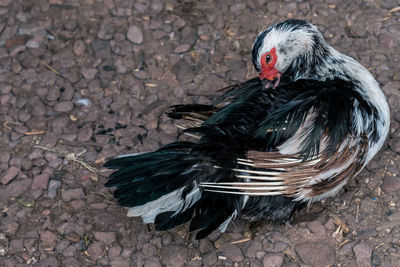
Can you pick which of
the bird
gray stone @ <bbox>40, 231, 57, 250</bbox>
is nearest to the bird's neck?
the bird

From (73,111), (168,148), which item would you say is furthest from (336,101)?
(73,111)

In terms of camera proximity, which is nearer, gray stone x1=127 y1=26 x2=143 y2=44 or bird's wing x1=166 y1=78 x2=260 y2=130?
bird's wing x1=166 y1=78 x2=260 y2=130

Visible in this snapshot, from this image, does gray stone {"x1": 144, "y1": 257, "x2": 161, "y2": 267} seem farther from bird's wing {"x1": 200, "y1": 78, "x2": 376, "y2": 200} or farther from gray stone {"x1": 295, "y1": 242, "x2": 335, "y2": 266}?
gray stone {"x1": 295, "y1": 242, "x2": 335, "y2": 266}

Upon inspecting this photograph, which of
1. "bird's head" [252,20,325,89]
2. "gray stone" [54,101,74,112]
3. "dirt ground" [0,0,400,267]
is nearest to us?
"dirt ground" [0,0,400,267]

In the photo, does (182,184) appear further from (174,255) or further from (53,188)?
(53,188)

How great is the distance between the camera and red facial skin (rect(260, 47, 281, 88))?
338cm

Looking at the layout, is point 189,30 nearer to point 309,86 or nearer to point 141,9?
point 141,9

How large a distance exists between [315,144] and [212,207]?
0.65 metres

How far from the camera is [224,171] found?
303cm

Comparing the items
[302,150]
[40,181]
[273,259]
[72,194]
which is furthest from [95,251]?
[302,150]

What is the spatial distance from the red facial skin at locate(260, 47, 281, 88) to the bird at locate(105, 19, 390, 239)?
5.1 inches

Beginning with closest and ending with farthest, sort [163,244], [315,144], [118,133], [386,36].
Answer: [315,144] < [163,244] < [118,133] < [386,36]

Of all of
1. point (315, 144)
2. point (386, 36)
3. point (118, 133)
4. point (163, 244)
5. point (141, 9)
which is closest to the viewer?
point (315, 144)

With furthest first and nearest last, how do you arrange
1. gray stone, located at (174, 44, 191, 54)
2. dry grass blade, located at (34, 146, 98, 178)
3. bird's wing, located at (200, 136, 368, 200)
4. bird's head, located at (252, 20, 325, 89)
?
gray stone, located at (174, 44, 191, 54) → dry grass blade, located at (34, 146, 98, 178) → bird's head, located at (252, 20, 325, 89) → bird's wing, located at (200, 136, 368, 200)
